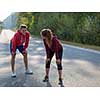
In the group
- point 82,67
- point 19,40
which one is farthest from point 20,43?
point 82,67

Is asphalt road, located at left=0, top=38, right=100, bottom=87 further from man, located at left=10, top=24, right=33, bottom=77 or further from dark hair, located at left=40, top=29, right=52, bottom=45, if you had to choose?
dark hair, located at left=40, top=29, right=52, bottom=45

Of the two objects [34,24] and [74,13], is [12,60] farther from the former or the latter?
[74,13]

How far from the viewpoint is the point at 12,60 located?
218 inches

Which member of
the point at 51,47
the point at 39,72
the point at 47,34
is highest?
the point at 47,34

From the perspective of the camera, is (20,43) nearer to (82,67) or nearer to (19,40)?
(19,40)

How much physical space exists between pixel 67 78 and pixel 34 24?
117 centimetres

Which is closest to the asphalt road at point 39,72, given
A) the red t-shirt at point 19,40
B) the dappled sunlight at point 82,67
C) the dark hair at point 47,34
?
the dappled sunlight at point 82,67

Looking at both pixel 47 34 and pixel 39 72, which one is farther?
pixel 39 72

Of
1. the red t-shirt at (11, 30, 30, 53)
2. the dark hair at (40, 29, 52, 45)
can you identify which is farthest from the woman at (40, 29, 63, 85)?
the red t-shirt at (11, 30, 30, 53)

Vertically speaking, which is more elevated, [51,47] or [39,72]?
[51,47]

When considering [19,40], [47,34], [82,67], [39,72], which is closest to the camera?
[47,34]

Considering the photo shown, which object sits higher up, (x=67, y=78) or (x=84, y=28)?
(x=84, y=28)

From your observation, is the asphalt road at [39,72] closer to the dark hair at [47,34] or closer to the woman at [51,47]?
the woman at [51,47]
